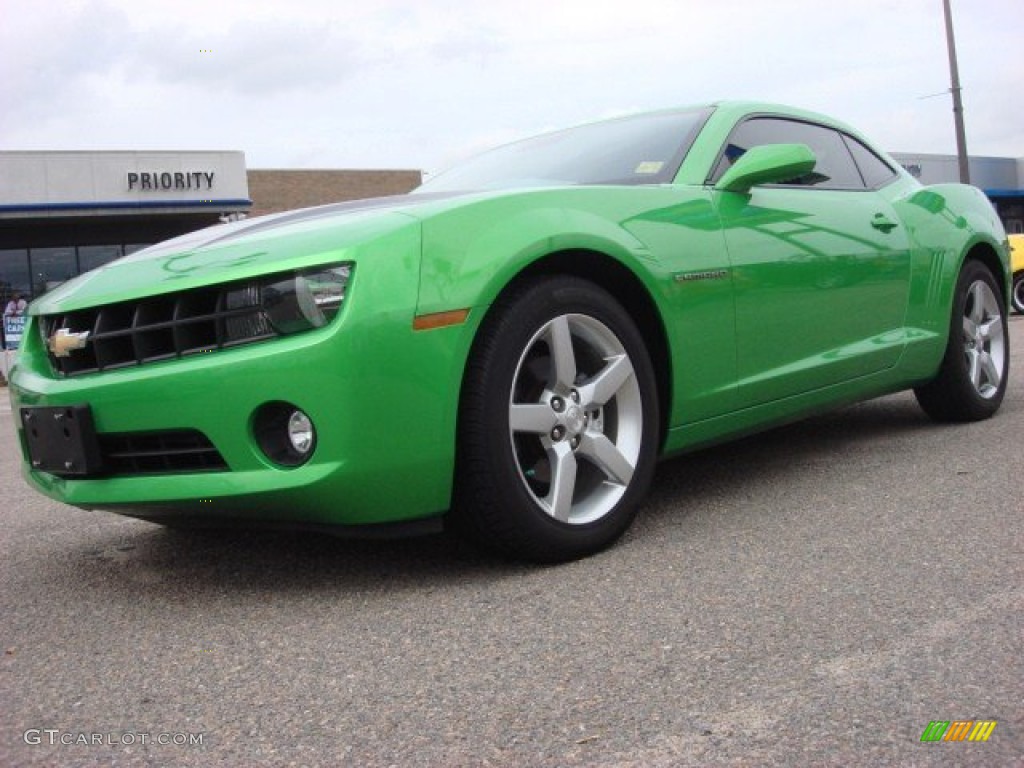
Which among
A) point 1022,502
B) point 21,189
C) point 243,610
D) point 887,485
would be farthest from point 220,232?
point 21,189

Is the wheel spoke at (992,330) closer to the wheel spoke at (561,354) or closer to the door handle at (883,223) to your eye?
the door handle at (883,223)

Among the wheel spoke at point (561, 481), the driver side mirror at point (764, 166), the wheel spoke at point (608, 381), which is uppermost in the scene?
the driver side mirror at point (764, 166)

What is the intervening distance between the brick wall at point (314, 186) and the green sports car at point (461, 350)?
25658 millimetres

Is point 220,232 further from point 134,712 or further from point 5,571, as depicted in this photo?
point 134,712

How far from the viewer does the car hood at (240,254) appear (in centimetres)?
247

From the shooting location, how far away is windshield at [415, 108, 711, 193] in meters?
3.42

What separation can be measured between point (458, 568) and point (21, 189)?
23462 millimetres

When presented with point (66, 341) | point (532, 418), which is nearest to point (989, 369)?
point (532, 418)

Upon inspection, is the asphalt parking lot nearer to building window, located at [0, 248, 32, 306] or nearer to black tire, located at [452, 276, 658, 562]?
black tire, located at [452, 276, 658, 562]

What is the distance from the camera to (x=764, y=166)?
334 cm

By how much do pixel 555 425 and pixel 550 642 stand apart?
724 mm

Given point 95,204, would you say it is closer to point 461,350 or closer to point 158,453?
point 158,453

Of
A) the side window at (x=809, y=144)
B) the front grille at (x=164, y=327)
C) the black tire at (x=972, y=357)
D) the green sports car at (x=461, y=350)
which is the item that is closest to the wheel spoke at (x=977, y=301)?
the black tire at (x=972, y=357)

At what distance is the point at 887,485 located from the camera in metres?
3.51
